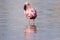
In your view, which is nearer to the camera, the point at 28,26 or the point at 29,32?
the point at 29,32

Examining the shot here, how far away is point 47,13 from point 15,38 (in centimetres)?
136

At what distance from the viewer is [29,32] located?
286cm

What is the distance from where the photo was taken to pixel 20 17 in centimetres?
353

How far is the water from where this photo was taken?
268 cm

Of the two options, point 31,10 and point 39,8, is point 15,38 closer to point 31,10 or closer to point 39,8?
point 31,10

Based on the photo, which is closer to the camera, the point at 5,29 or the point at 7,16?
the point at 5,29

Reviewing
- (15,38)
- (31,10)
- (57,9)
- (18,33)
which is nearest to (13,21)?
(31,10)

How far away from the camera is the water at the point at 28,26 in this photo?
2.68 meters

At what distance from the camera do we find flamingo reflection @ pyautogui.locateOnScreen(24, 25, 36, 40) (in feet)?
8.69

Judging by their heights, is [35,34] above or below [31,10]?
below

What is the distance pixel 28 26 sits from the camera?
10.2ft

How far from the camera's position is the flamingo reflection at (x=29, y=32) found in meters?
2.65

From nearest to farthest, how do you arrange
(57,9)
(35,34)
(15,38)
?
(15,38), (35,34), (57,9)

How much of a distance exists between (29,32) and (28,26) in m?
0.25
